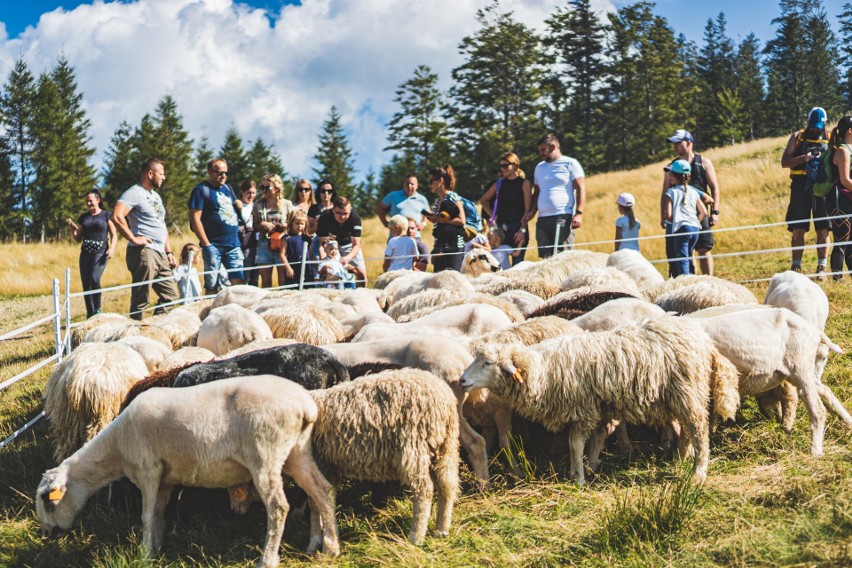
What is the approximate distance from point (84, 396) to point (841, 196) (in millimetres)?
9147

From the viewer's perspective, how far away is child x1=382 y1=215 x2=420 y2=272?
465 inches

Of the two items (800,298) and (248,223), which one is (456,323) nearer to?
(800,298)

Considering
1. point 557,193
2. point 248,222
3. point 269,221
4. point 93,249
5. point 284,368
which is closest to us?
point 284,368

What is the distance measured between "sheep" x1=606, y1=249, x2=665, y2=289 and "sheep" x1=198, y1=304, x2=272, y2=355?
4.07 meters

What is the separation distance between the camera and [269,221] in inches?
469

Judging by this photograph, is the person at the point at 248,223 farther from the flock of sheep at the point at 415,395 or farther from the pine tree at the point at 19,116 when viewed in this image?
the pine tree at the point at 19,116

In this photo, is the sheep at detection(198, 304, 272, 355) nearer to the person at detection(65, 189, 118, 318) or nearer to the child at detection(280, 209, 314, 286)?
the child at detection(280, 209, 314, 286)

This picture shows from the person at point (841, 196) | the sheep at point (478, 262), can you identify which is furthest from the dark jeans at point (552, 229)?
the person at point (841, 196)

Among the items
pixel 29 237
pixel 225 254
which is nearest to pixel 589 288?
pixel 225 254

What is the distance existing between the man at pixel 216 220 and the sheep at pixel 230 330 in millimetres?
3266

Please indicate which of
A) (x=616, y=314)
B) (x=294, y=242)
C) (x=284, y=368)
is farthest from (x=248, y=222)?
(x=616, y=314)

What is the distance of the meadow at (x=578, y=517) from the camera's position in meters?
Answer: 4.30

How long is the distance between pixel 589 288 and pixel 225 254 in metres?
5.69

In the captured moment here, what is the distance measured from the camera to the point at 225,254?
37.4 ft
